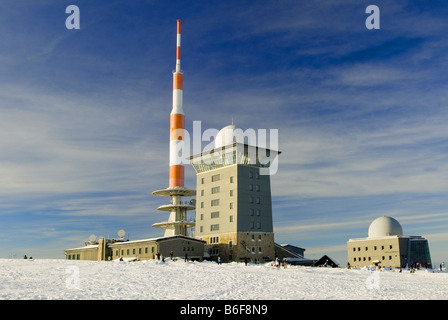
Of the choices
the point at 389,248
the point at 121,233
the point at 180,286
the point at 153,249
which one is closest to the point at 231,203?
the point at 153,249

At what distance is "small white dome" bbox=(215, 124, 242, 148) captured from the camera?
80.6 m

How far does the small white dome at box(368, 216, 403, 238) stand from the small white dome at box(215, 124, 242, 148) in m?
36.9

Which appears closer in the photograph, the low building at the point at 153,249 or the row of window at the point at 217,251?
the low building at the point at 153,249

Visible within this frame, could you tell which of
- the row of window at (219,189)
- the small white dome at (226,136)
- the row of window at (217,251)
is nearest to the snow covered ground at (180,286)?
the row of window at (217,251)

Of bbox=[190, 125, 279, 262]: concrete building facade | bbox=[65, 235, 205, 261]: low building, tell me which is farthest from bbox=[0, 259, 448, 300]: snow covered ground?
bbox=[190, 125, 279, 262]: concrete building facade

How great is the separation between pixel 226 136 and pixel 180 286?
4958 cm

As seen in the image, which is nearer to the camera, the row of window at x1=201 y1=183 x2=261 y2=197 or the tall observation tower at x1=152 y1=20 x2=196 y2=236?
the row of window at x1=201 y1=183 x2=261 y2=197

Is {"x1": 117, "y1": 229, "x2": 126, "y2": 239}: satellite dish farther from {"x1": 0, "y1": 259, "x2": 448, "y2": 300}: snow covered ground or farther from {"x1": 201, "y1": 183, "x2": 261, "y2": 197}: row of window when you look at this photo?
{"x1": 0, "y1": 259, "x2": 448, "y2": 300}: snow covered ground

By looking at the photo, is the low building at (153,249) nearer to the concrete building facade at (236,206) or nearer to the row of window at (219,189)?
the concrete building facade at (236,206)

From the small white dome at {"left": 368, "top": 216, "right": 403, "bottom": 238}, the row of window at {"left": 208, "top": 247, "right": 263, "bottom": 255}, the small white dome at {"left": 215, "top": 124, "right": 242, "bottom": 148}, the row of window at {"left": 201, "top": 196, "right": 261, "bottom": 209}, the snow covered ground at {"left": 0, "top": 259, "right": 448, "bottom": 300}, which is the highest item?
the small white dome at {"left": 215, "top": 124, "right": 242, "bottom": 148}

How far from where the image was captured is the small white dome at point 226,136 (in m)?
80.6

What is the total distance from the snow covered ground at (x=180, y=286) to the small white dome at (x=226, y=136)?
124 ft
